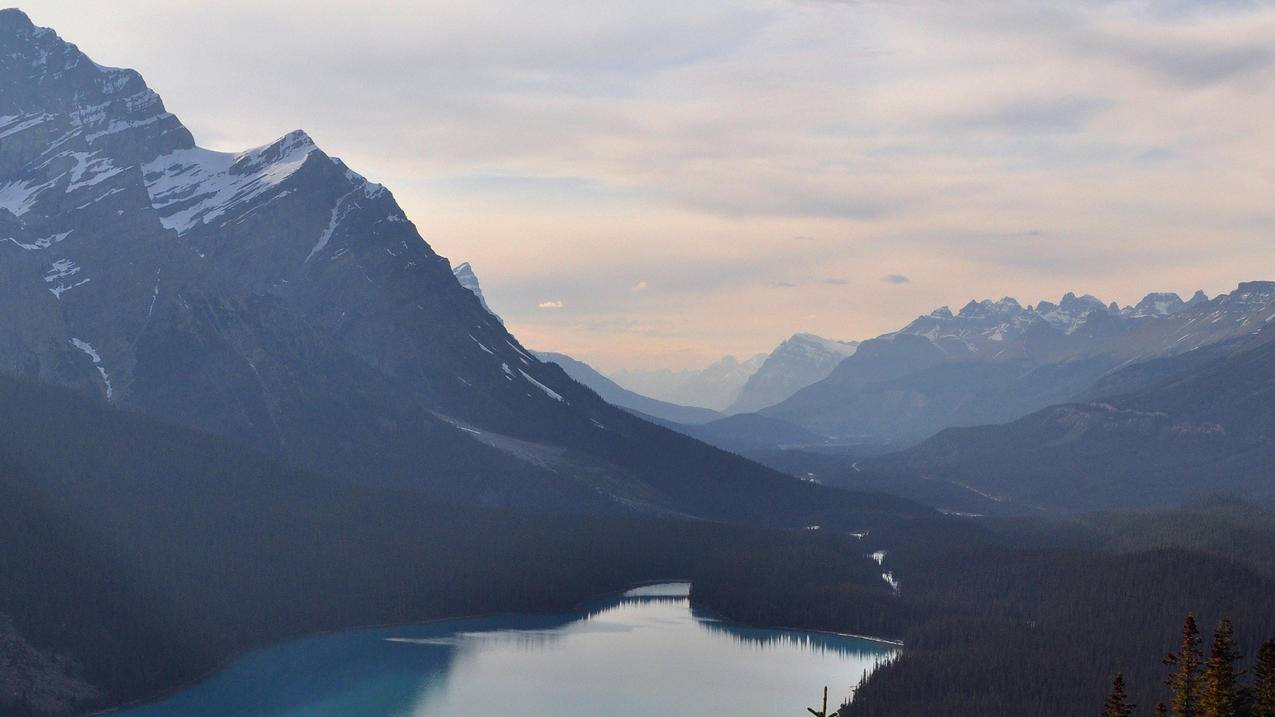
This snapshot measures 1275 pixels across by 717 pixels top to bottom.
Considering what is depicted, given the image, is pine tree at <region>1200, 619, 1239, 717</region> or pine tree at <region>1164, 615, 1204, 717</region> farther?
pine tree at <region>1164, 615, 1204, 717</region>

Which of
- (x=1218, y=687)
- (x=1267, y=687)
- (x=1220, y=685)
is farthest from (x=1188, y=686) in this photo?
(x=1267, y=687)

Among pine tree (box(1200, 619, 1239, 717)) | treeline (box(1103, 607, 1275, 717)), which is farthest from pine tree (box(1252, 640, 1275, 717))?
pine tree (box(1200, 619, 1239, 717))

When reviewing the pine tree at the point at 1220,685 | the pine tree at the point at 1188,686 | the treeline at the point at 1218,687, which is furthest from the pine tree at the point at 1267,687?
the pine tree at the point at 1188,686

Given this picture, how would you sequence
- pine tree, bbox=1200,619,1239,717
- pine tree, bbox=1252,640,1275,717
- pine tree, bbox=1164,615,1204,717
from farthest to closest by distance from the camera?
pine tree, bbox=1164,615,1204,717, pine tree, bbox=1252,640,1275,717, pine tree, bbox=1200,619,1239,717

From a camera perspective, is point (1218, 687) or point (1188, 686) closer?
point (1218, 687)

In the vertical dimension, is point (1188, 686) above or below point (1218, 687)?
below

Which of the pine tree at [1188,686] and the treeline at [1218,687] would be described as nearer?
the treeline at [1218,687]

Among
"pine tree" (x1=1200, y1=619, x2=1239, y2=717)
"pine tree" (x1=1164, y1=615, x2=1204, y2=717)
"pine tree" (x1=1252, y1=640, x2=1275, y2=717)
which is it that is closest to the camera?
"pine tree" (x1=1200, y1=619, x2=1239, y2=717)

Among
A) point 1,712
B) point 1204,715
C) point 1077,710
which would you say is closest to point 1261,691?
point 1204,715

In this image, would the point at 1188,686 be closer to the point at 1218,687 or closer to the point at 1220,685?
the point at 1218,687

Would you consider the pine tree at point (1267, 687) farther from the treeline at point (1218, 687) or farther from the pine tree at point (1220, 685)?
the pine tree at point (1220, 685)

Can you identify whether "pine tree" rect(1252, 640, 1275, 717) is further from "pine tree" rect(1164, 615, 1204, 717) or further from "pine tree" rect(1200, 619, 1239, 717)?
"pine tree" rect(1164, 615, 1204, 717)
